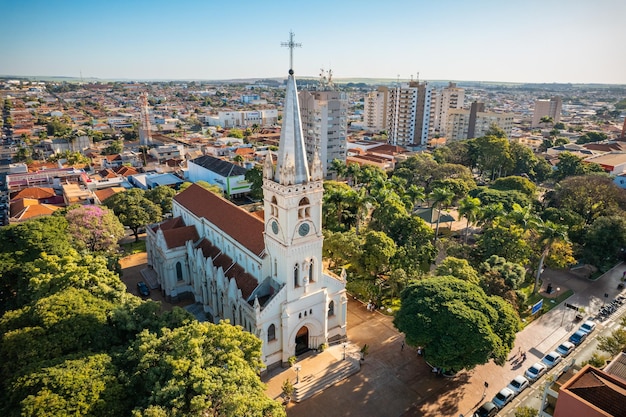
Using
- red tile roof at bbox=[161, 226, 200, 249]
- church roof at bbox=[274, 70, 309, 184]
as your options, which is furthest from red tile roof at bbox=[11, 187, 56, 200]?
church roof at bbox=[274, 70, 309, 184]

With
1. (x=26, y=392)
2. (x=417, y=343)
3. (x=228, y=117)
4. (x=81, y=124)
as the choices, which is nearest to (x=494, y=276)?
(x=417, y=343)

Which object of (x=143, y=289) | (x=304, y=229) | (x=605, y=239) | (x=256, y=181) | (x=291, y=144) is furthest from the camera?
(x=256, y=181)

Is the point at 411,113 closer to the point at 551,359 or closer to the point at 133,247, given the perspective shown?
the point at 133,247

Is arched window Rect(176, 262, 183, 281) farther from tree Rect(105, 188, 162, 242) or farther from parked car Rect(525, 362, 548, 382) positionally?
parked car Rect(525, 362, 548, 382)

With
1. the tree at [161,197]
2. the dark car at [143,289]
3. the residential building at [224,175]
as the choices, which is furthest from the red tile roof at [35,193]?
the dark car at [143,289]

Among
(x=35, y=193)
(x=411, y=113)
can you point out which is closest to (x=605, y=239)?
(x=35, y=193)

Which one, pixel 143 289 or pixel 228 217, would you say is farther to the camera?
pixel 143 289
